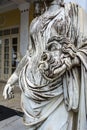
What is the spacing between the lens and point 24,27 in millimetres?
8859

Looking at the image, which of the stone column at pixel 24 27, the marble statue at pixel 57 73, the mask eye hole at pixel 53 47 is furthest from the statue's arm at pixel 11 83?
the stone column at pixel 24 27

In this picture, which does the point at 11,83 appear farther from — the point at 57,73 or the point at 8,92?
the point at 57,73

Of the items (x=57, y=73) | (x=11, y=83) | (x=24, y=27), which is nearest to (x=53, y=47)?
(x=57, y=73)

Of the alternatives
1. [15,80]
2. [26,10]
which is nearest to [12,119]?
[15,80]

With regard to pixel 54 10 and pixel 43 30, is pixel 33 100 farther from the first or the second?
pixel 54 10

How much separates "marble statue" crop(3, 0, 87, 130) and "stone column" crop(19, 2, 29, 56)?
7.31m

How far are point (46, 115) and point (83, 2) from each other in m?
0.69

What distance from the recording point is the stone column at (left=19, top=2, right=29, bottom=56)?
344 inches

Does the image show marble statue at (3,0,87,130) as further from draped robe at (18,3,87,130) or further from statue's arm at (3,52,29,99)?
statue's arm at (3,52,29,99)

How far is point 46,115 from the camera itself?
1.37 metres

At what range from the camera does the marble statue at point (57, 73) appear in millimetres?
1273

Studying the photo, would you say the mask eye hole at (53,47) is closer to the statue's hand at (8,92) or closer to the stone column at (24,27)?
the statue's hand at (8,92)

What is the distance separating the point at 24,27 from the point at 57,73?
7.78 meters

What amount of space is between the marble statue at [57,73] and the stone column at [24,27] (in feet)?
24.0
